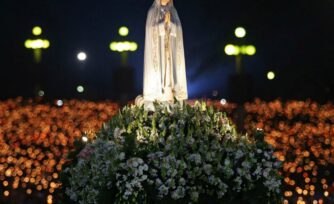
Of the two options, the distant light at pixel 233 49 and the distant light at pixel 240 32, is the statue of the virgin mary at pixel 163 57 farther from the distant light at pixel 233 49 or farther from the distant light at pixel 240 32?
the distant light at pixel 233 49

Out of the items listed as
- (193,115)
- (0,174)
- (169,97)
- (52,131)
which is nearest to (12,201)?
(0,174)

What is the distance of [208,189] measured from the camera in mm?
13094

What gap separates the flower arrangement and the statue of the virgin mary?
6.08 ft

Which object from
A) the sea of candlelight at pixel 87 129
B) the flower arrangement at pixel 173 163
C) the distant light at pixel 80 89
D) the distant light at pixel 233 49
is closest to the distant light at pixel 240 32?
the distant light at pixel 233 49

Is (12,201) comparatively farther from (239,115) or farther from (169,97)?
(169,97)

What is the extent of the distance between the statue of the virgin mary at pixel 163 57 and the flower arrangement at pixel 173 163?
6.08ft

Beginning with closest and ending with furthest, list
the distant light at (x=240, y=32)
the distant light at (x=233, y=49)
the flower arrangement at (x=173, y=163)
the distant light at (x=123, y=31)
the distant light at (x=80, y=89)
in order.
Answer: the flower arrangement at (x=173, y=163) < the distant light at (x=240, y=32) < the distant light at (x=233, y=49) < the distant light at (x=123, y=31) < the distant light at (x=80, y=89)

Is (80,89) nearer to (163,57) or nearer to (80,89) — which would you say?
(80,89)

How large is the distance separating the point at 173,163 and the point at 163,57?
143 inches

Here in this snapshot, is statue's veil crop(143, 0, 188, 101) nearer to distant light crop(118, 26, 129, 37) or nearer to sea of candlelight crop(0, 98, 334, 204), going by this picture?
sea of candlelight crop(0, 98, 334, 204)

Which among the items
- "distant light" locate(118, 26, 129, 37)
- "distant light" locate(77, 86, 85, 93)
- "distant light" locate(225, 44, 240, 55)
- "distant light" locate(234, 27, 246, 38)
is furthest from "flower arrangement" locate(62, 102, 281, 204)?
"distant light" locate(77, 86, 85, 93)

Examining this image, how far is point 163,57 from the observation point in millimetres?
16062

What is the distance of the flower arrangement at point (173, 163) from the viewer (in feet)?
41.8

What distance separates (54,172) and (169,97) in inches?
488
